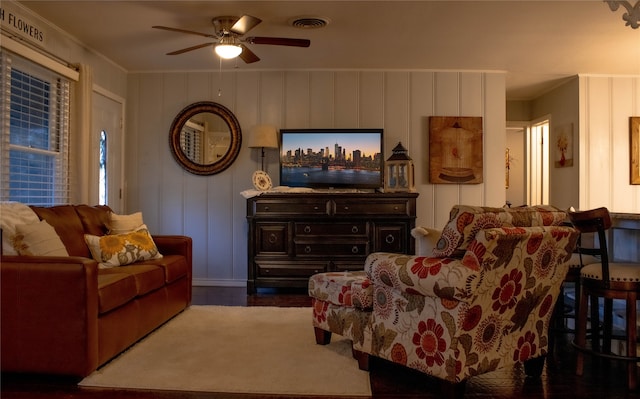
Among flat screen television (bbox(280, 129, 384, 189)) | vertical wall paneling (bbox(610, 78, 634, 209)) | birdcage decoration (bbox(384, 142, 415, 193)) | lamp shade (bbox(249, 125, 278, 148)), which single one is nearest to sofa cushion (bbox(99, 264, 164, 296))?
lamp shade (bbox(249, 125, 278, 148))

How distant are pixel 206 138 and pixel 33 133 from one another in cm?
196

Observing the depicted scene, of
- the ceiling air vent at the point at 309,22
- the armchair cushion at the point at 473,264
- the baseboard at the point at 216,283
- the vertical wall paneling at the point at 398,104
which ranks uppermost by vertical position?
the ceiling air vent at the point at 309,22

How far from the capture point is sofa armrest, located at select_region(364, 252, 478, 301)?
2.02 m

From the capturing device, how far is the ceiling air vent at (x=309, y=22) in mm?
3949

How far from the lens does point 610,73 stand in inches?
222

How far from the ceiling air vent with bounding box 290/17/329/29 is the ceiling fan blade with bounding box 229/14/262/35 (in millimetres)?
556

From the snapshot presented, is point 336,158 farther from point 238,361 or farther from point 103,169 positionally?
point 238,361

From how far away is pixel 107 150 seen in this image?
5238 mm

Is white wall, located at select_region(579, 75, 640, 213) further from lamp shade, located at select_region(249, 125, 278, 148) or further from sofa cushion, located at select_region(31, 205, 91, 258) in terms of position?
sofa cushion, located at select_region(31, 205, 91, 258)

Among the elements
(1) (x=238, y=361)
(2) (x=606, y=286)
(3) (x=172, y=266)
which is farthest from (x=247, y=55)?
(2) (x=606, y=286)

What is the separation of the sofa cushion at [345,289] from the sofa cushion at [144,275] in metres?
1.11

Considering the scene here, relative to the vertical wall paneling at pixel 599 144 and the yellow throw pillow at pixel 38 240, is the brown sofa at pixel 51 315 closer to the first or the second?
the yellow throw pillow at pixel 38 240

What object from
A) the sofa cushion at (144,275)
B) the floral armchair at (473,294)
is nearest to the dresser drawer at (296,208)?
the sofa cushion at (144,275)

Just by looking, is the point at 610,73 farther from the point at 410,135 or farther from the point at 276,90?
the point at 276,90
